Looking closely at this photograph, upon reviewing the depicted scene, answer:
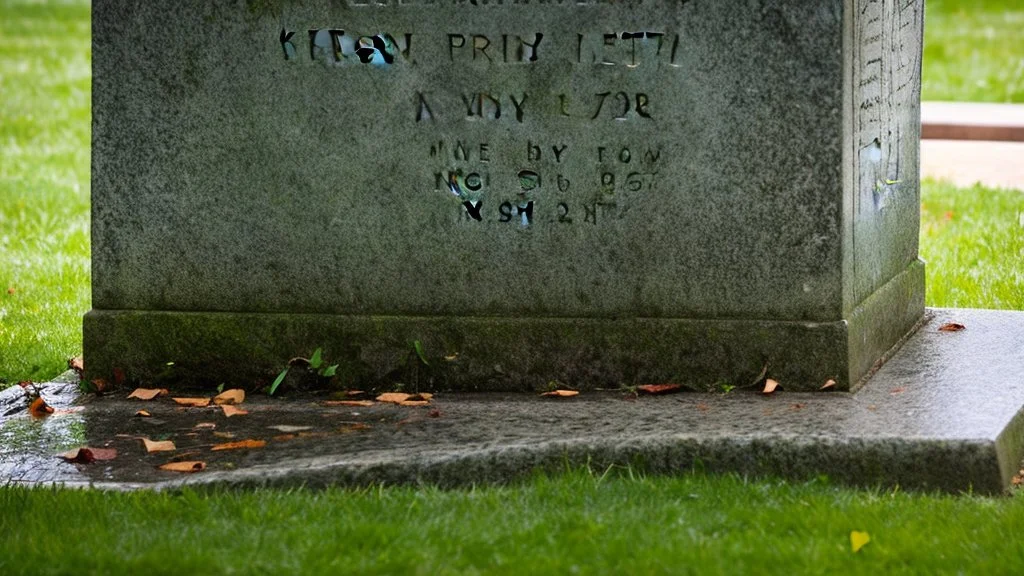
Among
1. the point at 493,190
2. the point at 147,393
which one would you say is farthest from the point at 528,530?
the point at 147,393

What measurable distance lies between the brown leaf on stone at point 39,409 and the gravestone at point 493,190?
0.31m

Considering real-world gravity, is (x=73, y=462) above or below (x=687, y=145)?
below

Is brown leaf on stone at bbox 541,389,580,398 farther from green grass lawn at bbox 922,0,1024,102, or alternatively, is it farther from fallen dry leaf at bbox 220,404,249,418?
green grass lawn at bbox 922,0,1024,102

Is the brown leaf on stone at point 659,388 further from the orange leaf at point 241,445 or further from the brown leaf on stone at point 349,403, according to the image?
the orange leaf at point 241,445

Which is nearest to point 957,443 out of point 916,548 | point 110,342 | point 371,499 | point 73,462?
point 916,548

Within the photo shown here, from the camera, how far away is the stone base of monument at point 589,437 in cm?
435

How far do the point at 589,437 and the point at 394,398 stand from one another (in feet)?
3.11

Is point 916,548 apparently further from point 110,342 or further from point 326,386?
point 110,342

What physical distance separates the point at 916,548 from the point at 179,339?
2803mm

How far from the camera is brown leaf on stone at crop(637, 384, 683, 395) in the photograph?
201 inches

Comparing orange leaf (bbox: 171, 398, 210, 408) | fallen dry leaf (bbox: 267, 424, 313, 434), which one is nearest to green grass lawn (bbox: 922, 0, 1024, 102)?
orange leaf (bbox: 171, 398, 210, 408)

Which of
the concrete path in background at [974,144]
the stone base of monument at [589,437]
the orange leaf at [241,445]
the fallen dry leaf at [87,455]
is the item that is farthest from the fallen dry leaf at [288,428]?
the concrete path in background at [974,144]

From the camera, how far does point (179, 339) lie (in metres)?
5.43

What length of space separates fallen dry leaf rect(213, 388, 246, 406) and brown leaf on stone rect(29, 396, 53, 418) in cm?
58
